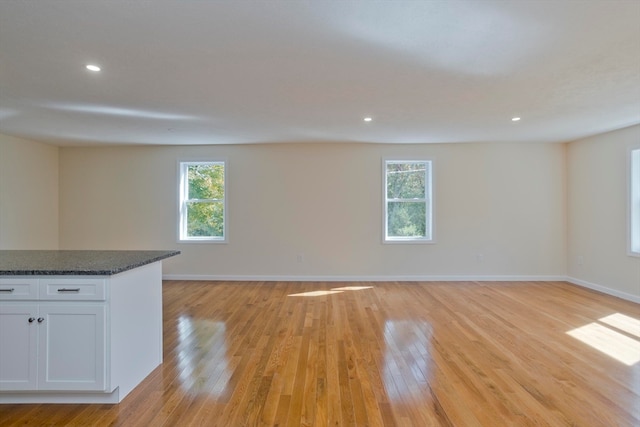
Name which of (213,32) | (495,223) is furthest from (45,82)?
(495,223)

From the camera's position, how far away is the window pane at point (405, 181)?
566 centimetres

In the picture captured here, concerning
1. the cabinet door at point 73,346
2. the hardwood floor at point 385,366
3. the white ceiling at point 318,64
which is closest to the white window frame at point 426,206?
the white ceiling at point 318,64

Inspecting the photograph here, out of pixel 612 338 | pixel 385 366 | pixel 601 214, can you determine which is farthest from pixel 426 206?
pixel 385 366

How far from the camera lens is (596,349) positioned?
9.17 feet

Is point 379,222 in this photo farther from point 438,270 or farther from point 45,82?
point 45,82

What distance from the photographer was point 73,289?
196 cm

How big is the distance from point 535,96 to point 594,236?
3144 mm

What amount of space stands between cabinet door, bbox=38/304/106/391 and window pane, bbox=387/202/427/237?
456 centimetres

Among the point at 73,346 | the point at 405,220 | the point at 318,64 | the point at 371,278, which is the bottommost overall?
the point at 371,278

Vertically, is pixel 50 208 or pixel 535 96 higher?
pixel 535 96

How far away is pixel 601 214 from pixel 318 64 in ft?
16.6

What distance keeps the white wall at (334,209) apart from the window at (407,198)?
0.69 feet

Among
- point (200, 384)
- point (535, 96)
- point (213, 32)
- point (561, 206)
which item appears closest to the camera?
point (213, 32)

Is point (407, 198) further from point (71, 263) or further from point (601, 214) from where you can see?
point (71, 263)
